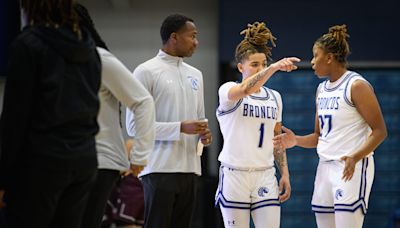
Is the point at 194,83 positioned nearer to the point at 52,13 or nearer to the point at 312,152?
the point at 52,13

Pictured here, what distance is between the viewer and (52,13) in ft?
9.57

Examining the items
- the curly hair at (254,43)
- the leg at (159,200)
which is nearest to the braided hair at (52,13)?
the leg at (159,200)

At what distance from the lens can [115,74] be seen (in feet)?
10.7

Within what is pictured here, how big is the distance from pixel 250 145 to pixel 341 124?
62 cm

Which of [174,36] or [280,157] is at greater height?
[174,36]

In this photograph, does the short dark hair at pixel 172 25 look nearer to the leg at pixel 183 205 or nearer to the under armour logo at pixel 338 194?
the leg at pixel 183 205

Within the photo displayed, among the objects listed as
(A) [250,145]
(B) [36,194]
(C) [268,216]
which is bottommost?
(C) [268,216]

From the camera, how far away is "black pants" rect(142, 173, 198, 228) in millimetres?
4234

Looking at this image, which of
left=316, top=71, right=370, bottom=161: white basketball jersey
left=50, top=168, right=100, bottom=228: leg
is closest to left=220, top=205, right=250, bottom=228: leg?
left=316, top=71, right=370, bottom=161: white basketball jersey

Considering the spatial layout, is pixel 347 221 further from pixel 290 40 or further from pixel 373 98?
pixel 290 40

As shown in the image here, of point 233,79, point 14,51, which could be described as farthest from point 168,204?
point 233,79

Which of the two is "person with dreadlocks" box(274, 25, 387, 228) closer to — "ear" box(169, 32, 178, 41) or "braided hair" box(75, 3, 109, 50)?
"ear" box(169, 32, 178, 41)

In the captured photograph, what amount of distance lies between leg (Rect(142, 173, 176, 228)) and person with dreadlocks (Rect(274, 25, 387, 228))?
2.75ft

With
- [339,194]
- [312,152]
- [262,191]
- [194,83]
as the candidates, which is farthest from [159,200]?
[312,152]
